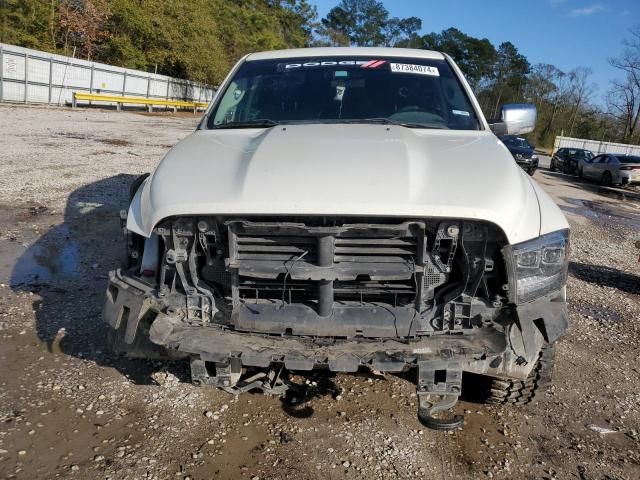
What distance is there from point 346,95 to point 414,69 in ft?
2.12

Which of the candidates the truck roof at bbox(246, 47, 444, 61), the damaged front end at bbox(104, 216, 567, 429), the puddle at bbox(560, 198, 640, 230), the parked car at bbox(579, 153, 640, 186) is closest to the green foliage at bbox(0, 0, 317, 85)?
the parked car at bbox(579, 153, 640, 186)

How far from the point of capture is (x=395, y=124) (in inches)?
145

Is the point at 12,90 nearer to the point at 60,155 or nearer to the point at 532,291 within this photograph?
the point at 60,155

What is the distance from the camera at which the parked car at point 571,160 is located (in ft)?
80.6

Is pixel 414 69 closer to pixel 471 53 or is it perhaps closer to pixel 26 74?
pixel 26 74

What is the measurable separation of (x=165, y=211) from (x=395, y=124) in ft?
5.82

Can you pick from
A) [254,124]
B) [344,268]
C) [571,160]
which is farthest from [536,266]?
[571,160]

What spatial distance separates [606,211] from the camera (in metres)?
13.9

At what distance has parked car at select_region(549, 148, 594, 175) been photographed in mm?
24580

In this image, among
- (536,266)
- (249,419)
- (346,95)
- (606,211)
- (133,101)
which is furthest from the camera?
(133,101)

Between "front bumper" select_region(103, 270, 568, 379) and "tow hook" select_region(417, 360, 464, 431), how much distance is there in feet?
0.11

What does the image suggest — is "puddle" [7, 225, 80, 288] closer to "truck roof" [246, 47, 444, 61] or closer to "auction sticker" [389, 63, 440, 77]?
"truck roof" [246, 47, 444, 61]

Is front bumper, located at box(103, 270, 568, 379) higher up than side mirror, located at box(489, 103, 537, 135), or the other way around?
side mirror, located at box(489, 103, 537, 135)

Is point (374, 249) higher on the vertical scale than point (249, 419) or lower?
higher
